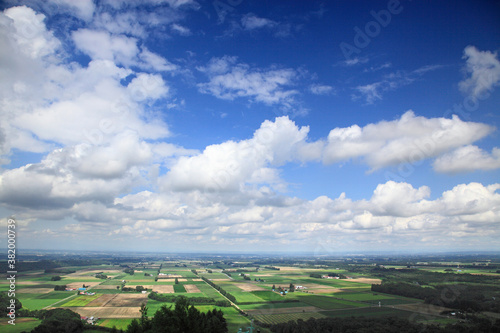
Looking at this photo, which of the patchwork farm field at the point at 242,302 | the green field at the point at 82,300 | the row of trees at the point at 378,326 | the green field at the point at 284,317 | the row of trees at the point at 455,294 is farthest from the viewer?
the green field at the point at 82,300

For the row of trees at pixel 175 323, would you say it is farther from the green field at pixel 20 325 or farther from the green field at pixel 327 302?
the green field at pixel 327 302

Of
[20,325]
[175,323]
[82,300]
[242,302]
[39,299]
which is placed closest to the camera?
[175,323]

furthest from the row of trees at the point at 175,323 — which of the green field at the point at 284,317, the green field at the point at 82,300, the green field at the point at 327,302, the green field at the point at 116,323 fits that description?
the green field at the point at 327,302

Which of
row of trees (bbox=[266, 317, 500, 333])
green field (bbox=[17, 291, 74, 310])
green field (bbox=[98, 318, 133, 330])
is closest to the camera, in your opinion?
row of trees (bbox=[266, 317, 500, 333])

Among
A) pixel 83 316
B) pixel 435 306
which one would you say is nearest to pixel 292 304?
pixel 435 306

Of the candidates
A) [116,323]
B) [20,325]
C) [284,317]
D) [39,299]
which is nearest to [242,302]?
[284,317]

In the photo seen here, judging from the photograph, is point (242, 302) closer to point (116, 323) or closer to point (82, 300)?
point (116, 323)

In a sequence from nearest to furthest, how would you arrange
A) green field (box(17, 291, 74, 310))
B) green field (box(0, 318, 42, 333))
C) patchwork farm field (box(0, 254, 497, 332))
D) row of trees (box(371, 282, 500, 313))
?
1. green field (box(0, 318, 42, 333))
2. patchwork farm field (box(0, 254, 497, 332))
3. row of trees (box(371, 282, 500, 313))
4. green field (box(17, 291, 74, 310))

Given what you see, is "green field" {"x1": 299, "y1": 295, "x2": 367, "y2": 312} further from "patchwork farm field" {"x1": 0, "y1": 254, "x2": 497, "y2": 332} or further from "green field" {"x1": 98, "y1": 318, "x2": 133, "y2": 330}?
"green field" {"x1": 98, "y1": 318, "x2": 133, "y2": 330}

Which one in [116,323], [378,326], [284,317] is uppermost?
[378,326]

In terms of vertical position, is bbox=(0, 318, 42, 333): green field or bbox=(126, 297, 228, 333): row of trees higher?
bbox=(126, 297, 228, 333): row of trees

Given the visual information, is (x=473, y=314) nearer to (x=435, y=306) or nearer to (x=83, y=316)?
(x=435, y=306)

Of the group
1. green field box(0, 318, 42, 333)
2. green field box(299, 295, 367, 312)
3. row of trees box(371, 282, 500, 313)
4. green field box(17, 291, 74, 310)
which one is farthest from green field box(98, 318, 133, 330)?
row of trees box(371, 282, 500, 313)
